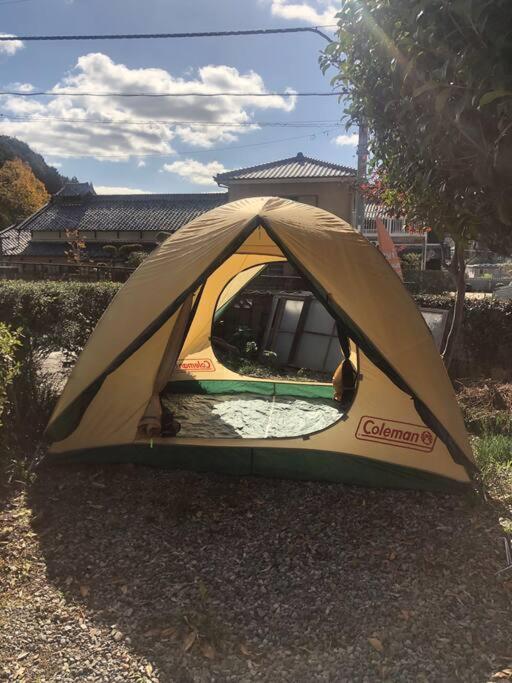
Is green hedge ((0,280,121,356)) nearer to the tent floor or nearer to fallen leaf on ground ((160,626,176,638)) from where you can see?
the tent floor

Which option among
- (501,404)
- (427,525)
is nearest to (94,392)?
(427,525)

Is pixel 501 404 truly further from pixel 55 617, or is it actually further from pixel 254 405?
pixel 55 617

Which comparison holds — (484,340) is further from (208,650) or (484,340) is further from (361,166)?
(208,650)

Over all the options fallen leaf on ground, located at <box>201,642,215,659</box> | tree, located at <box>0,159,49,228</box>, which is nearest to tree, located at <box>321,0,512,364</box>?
fallen leaf on ground, located at <box>201,642,215,659</box>

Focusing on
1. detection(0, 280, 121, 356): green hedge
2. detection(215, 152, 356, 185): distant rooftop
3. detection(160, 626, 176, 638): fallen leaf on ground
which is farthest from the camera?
detection(215, 152, 356, 185): distant rooftop

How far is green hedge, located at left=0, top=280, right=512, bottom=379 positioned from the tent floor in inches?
47.7

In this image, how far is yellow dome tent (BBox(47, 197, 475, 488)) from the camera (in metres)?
2.86

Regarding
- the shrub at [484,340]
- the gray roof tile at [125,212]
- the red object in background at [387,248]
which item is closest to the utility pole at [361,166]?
the red object in background at [387,248]

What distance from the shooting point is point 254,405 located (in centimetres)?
439

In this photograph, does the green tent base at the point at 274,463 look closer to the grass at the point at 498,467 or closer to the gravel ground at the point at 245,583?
the gravel ground at the point at 245,583

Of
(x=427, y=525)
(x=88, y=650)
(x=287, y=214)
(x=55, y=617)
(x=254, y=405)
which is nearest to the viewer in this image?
(x=88, y=650)

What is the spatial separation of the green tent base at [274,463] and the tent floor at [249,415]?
0.88ft

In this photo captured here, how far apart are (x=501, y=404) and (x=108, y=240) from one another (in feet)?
76.3

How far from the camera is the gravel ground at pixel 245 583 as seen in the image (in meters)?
1.89
